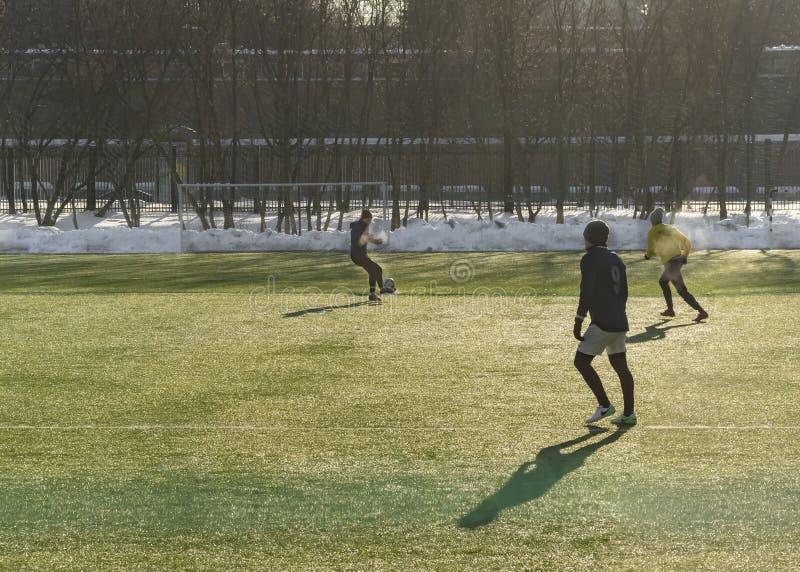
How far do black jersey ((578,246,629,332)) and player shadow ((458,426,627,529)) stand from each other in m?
0.94

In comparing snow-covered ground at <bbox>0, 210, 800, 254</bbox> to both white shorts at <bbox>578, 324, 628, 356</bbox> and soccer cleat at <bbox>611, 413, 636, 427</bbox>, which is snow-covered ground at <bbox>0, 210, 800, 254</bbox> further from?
white shorts at <bbox>578, 324, 628, 356</bbox>

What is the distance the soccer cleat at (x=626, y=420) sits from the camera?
1009 centimetres

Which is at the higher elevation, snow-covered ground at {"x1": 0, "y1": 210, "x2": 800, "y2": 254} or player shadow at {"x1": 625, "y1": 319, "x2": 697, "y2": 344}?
snow-covered ground at {"x1": 0, "y1": 210, "x2": 800, "y2": 254}

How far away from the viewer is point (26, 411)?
10875mm

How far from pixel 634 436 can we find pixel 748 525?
2.59m

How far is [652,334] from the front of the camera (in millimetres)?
15977

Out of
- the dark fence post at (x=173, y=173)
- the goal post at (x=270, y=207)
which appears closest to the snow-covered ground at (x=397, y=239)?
the goal post at (x=270, y=207)

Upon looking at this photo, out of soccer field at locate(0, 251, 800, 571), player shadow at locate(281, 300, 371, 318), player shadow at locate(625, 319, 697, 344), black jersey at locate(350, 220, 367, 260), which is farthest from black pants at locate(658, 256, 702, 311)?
player shadow at locate(281, 300, 371, 318)

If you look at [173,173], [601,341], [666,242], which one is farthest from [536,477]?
[173,173]

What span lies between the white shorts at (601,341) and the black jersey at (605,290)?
0.19 ft

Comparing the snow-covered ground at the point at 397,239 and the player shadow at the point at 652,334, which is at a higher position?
the snow-covered ground at the point at 397,239

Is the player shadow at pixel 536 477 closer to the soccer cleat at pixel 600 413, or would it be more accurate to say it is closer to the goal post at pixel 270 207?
the soccer cleat at pixel 600 413

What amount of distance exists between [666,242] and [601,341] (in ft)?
25.7

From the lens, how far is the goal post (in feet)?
112
